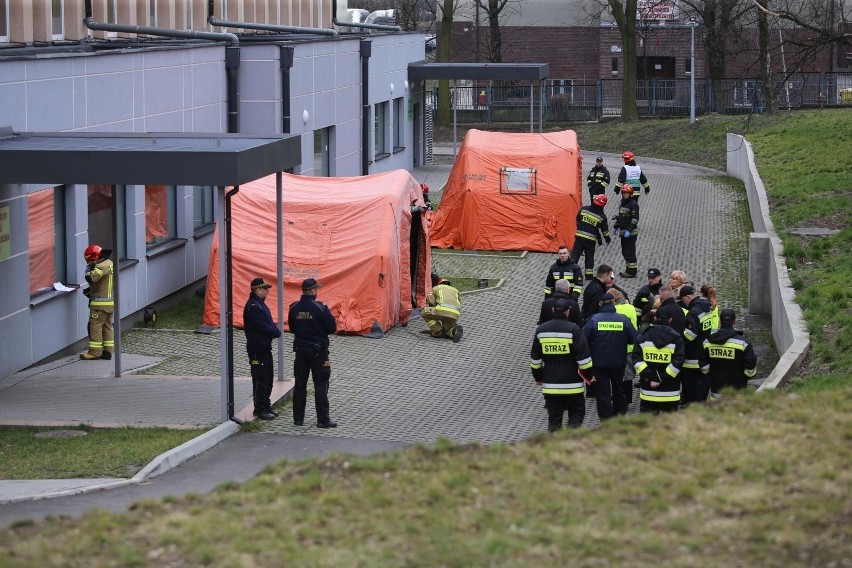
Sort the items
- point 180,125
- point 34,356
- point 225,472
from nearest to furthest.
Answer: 1. point 225,472
2. point 34,356
3. point 180,125

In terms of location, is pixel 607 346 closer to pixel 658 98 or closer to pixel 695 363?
pixel 695 363

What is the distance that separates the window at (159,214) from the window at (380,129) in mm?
14012

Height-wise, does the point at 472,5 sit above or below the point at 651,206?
above

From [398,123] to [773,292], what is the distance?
64.8 ft

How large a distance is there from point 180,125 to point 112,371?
18.6 ft

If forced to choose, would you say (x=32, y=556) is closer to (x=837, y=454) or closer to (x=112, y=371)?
(x=837, y=454)

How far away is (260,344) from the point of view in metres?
13.9

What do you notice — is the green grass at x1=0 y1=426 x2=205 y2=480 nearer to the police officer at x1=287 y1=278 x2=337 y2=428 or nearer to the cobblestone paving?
the police officer at x1=287 y1=278 x2=337 y2=428

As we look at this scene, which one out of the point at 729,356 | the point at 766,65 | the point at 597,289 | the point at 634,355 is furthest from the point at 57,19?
the point at 766,65

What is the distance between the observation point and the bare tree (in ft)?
156

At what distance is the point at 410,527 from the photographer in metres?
8.07

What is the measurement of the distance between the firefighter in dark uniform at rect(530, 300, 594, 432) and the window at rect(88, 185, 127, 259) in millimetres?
7474

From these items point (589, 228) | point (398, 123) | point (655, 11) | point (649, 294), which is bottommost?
point (649, 294)

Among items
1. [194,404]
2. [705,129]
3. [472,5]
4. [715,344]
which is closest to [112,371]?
[194,404]
